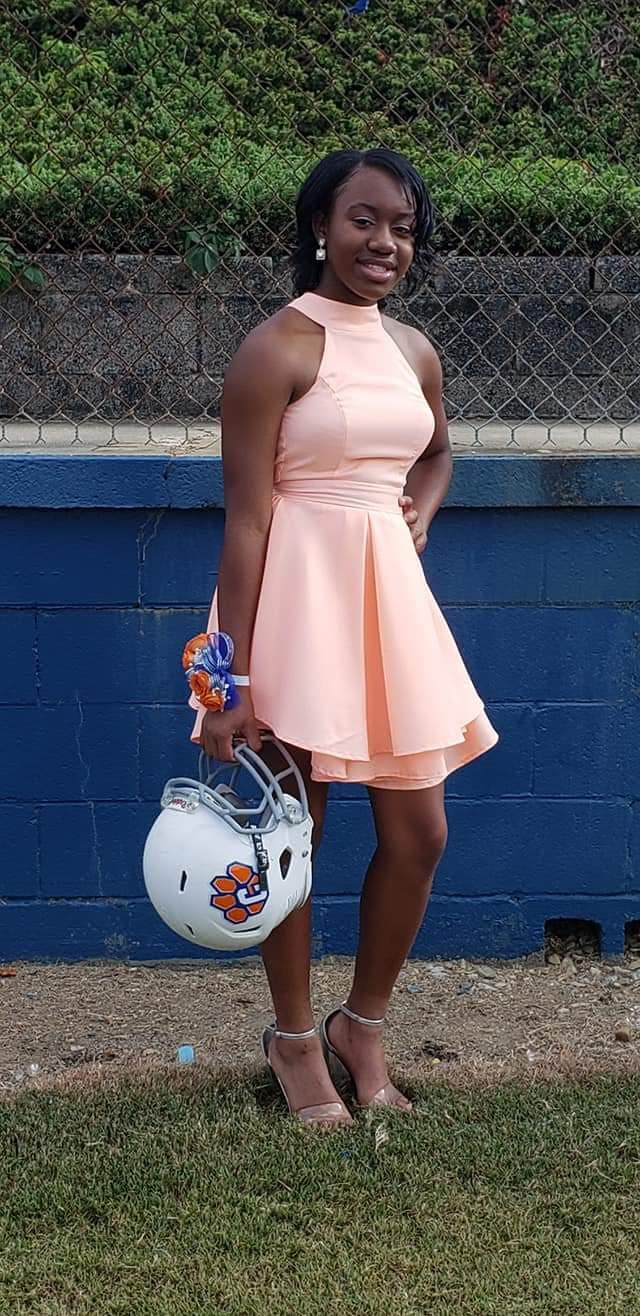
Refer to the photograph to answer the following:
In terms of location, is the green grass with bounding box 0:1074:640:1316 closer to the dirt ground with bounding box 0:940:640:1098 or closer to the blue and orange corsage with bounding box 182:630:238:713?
the dirt ground with bounding box 0:940:640:1098

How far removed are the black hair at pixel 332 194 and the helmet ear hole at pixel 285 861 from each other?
1.14 meters

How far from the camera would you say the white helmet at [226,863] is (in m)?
2.57

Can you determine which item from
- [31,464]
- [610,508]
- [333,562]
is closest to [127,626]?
[31,464]

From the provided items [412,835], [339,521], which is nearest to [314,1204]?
[412,835]

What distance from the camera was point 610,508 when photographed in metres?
3.68

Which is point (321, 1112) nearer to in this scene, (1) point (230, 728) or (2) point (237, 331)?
(1) point (230, 728)

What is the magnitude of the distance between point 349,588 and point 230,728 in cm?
36

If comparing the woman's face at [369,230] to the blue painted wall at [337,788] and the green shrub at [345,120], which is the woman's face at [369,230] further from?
the green shrub at [345,120]

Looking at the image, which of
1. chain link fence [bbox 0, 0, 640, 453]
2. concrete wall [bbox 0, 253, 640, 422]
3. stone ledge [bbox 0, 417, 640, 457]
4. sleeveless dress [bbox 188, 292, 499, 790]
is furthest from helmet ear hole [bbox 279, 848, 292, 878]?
concrete wall [bbox 0, 253, 640, 422]

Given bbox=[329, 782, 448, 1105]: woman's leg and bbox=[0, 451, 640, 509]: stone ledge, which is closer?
bbox=[329, 782, 448, 1105]: woman's leg

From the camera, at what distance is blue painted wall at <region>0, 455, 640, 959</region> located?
3.62 meters

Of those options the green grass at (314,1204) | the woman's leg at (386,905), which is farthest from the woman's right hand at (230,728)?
the green grass at (314,1204)

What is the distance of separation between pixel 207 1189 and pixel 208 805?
0.75 meters

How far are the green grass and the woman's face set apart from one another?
172 cm
